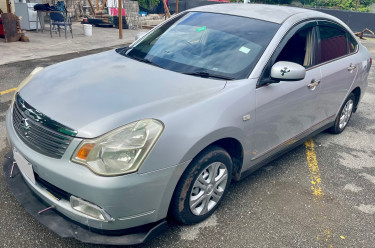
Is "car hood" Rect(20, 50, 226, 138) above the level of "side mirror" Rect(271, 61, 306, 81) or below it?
below

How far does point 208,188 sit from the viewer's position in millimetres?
2754

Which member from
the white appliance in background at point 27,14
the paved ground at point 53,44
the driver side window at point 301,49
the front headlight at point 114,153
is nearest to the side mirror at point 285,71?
the driver side window at point 301,49

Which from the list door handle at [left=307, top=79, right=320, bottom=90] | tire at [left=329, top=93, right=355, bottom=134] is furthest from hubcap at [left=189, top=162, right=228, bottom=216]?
tire at [left=329, top=93, right=355, bottom=134]

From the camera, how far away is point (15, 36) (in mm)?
10430

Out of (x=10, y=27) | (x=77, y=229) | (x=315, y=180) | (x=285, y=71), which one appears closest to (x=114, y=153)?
(x=77, y=229)

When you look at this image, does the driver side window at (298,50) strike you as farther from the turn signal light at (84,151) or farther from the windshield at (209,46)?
the turn signal light at (84,151)

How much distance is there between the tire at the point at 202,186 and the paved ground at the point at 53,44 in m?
7.07

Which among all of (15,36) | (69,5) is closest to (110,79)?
(15,36)

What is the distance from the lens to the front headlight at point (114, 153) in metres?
2.12

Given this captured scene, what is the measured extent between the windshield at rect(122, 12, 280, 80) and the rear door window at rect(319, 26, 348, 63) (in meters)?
0.87

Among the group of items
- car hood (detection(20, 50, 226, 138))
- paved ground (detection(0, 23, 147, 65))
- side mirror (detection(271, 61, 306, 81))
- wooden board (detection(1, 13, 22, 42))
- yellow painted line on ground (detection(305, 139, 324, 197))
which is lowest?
yellow painted line on ground (detection(305, 139, 324, 197))

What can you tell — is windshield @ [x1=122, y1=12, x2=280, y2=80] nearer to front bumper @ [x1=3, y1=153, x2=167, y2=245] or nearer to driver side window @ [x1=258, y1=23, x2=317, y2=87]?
driver side window @ [x1=258, y1=23, x2=317, y2=87]

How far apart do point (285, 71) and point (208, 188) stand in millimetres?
1185

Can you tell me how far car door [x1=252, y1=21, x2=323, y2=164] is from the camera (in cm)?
302
